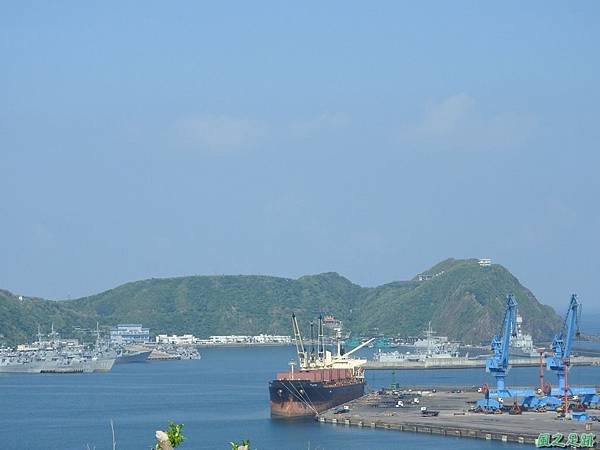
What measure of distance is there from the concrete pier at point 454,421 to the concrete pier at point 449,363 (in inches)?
1759

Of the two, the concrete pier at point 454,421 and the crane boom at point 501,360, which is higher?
the crane boom at point 501,360

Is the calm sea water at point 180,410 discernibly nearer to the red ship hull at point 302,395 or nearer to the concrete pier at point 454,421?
the concrete pier at point 454,421

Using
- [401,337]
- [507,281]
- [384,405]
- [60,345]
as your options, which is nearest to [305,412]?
[384,405]

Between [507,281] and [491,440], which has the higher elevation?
[507,281]

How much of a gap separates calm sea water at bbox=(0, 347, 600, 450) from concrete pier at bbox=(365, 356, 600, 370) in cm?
451

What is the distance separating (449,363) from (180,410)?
5393cm

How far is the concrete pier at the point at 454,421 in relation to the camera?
54125 mm

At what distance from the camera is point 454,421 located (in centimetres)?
5925

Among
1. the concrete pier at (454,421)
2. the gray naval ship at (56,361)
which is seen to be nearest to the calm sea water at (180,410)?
the concrete pier at (454,421)

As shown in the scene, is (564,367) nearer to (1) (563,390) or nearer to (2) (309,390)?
(1) (563,390)

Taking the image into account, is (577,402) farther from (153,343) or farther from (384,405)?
(153,343)

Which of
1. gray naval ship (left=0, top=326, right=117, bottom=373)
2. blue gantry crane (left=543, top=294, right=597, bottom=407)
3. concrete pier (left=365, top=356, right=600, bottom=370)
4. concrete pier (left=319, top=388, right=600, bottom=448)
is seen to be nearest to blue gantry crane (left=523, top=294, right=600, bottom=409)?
blue gantry crane (left=543, top=294, right=597, bottom=407)

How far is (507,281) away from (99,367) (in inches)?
3634

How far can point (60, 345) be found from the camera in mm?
145125
